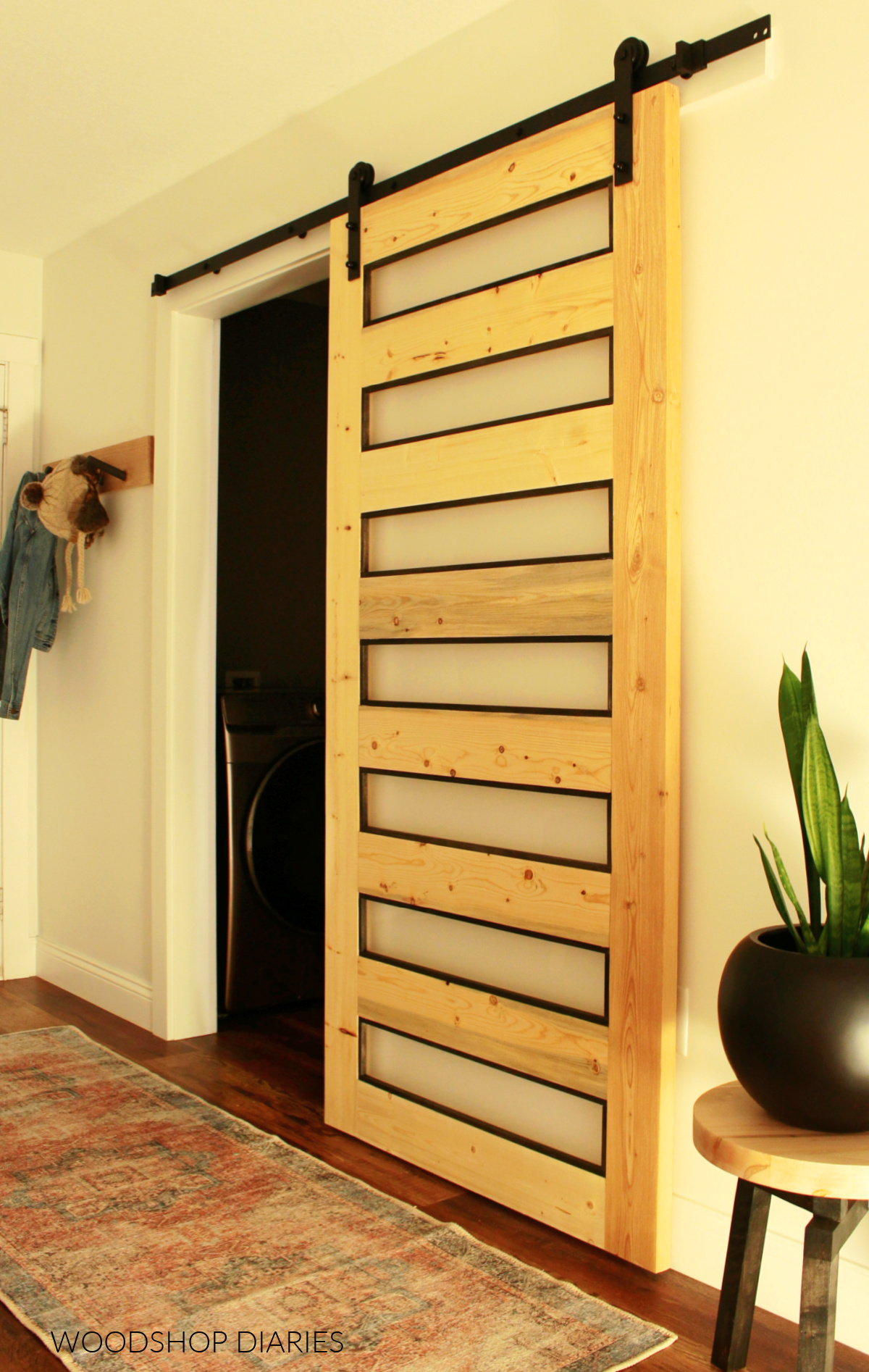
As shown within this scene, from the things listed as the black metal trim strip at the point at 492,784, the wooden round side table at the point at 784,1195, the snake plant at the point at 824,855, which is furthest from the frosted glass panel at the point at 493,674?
the wooden round side table at the point at 784,1195

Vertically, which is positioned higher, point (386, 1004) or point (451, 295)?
point (451, 295)

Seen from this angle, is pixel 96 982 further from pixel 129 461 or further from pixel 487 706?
pixel 487 706

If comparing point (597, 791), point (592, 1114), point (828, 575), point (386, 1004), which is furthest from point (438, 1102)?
point (828, 575)

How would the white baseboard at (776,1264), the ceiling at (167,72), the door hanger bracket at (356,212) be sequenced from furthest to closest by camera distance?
the door hanger bracket at (356,212) < the ceiling at (167,72) < the white baseboard at (776,1264)

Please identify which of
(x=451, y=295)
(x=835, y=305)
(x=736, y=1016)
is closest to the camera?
(x=736, y=1016)

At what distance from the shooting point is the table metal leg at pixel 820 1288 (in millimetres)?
1477

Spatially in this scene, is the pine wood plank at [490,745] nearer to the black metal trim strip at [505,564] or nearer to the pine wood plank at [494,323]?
the black metal trim strip at [505,564]

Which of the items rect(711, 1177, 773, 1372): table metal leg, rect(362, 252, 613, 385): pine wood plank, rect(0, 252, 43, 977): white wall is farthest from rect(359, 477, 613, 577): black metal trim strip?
rect(0, 252, 43, 977): white wall

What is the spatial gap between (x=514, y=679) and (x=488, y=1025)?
0.69 metres

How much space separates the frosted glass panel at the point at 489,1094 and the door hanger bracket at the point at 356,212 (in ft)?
5.62

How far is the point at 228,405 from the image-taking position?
381cm

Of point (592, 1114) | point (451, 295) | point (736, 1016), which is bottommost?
point (592, 1114)

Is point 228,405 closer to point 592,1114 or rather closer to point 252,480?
point 252,480

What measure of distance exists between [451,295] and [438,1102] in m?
1.68
